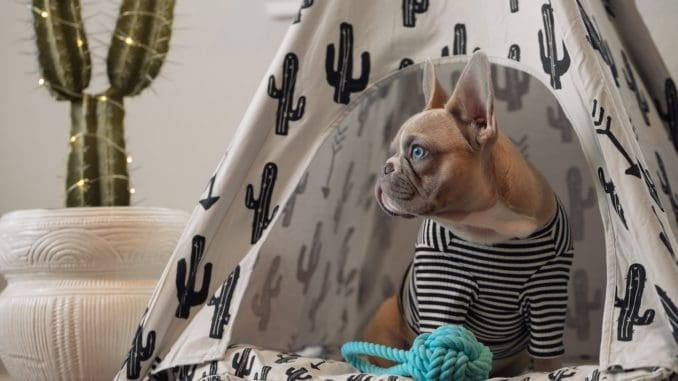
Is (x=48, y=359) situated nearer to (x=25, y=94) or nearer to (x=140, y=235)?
(x=140, y=235)

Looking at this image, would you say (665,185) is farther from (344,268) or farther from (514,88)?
(344,268)

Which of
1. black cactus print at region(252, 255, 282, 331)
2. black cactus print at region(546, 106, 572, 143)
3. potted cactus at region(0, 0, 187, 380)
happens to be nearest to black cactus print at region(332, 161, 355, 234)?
black cactus print at region(252, 255, 282, 331)

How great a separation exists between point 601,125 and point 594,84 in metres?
0.05

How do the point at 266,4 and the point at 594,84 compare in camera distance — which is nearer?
the point at 594,84

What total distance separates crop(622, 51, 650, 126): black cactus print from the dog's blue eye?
0.34 m

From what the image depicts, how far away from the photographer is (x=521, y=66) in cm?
112

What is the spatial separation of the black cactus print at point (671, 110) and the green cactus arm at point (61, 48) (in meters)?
0.95

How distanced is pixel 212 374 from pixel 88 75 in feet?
2.09

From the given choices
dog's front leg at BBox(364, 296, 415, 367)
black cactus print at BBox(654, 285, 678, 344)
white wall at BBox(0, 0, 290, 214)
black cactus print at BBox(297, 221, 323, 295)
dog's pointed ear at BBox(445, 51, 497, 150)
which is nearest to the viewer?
black cactus print at BBox(654, 285, 678, 344)

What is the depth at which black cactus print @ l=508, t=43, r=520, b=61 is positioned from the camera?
1123 millimetres

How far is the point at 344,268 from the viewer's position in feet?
4.89

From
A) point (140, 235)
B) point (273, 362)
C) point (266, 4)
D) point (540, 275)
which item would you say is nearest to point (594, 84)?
point (540, 275)

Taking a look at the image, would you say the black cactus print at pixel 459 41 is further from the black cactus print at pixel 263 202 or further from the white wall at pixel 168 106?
the white wall at pixel 168 106

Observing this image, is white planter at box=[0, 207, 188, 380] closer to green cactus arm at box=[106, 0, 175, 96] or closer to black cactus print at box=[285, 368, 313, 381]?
green cactus arm at box=[106, 0, 175, 96]
